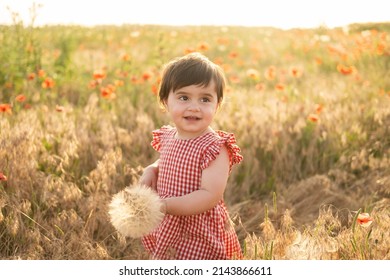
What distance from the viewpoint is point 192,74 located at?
2.20 m

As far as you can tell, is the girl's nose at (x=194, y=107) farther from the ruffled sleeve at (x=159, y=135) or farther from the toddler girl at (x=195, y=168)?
the ruffled sleeve at (x=159, y=135)

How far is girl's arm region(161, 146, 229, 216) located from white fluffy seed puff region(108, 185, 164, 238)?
0.17m

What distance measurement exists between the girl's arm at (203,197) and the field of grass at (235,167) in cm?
22

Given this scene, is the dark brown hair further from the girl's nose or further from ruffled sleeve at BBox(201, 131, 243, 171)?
ruffled sleeve at BBox(201, 131, 243, 171)

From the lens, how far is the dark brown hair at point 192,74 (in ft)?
7.22

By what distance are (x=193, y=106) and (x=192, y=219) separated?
0.44 meters

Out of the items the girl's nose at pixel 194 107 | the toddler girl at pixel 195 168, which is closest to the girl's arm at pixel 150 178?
the toddler girl at pixel 195 168

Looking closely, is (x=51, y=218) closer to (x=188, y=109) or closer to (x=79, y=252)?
(x=79, y=252)

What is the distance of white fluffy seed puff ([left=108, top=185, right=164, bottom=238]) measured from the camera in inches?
75.5

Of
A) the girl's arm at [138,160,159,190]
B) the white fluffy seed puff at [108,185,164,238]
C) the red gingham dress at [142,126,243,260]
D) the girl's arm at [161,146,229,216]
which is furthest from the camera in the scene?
the girl's arm at [138,160,159,190]

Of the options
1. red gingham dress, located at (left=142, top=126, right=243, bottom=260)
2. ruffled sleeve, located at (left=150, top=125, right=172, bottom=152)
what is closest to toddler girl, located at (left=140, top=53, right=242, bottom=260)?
red gingham dress, located at (left=142, top=126, right=243, bottom=260)

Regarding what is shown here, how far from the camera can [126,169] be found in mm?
3186

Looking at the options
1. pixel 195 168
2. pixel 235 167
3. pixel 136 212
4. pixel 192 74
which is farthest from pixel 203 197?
pixel 235 167
